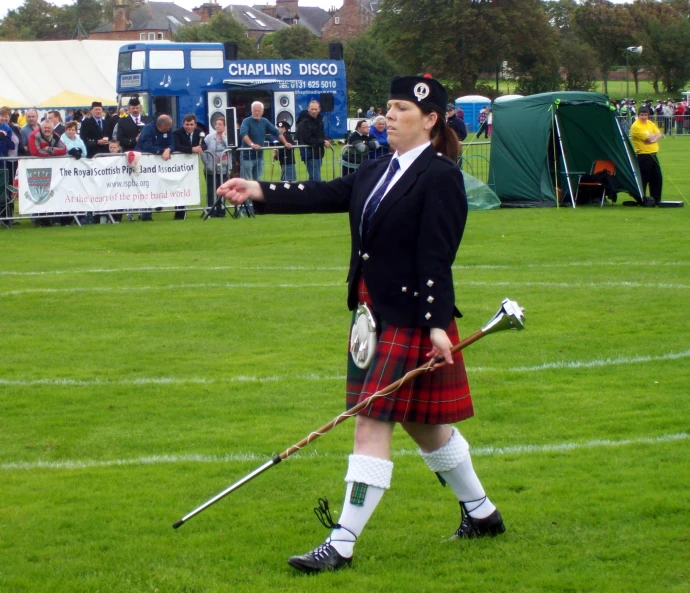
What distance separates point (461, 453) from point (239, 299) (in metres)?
6.63

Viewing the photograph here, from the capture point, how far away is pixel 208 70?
3759 centimetres

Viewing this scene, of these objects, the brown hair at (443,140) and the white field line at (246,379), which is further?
the white field line at (246,379)

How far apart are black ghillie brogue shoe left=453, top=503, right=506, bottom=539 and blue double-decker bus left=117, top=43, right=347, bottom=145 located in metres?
30.8

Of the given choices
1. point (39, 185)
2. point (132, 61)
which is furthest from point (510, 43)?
point (39, 185)

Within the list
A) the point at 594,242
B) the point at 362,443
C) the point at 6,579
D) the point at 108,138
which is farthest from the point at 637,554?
the point at 108,138

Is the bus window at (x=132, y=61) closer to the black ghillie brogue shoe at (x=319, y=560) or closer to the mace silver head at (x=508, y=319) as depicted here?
the mace silver head at (x=508, y=319)

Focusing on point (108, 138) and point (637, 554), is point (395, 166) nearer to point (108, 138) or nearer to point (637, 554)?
point (637, 554)

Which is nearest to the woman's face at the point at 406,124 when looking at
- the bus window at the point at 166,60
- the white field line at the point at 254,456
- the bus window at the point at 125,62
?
the white field line at the point at 254,456

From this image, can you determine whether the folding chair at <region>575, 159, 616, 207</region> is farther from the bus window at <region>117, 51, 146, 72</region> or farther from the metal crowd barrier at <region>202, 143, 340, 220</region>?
the bus window at <region>117, 51, 146, 72</region>

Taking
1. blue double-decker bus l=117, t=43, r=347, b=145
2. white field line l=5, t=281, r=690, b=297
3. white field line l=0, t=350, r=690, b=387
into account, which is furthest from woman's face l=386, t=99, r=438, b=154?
blue double-decker bus l=117, t=43, r=347, b=145

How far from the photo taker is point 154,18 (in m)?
124

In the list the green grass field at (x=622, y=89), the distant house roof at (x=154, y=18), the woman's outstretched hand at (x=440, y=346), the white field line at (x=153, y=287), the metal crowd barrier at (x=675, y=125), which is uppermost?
the distant house roof at (x=154, y=18)

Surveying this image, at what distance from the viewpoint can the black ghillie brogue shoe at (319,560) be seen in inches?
165

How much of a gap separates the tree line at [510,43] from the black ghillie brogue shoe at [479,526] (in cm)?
7046
